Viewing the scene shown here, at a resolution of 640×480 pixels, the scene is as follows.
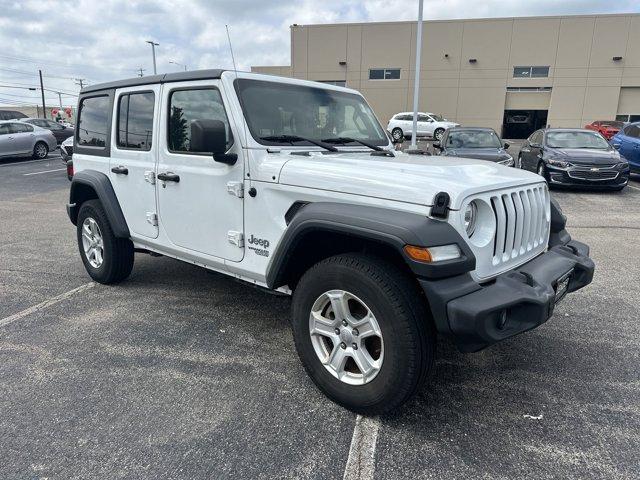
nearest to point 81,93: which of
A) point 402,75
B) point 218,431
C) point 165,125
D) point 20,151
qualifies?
point 165,125

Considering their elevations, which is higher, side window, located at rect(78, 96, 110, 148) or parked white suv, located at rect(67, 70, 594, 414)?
side window, located at rect(78, 96, 110, 148)

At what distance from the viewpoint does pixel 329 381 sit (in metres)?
2.77

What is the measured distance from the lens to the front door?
3273 mm

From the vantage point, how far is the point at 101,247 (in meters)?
4.79

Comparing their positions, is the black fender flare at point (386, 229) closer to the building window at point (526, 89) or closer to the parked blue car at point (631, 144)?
the parked blue car at point (631, 144)

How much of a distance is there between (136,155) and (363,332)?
2661 mm

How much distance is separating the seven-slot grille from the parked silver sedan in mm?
18957

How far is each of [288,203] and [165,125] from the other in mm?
1471

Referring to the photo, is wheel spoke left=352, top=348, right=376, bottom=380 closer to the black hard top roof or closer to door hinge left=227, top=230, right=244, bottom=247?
door hinge left=227, top=230, right=244, bottom=247

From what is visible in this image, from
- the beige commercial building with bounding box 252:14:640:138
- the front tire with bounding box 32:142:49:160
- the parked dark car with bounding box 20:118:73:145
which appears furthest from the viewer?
the beige commercial building with bounding box 252:14:640:138

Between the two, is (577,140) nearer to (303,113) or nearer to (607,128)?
(303,113)

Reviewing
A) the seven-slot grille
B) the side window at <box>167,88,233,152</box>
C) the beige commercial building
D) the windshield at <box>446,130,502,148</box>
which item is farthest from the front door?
the beige commercial building

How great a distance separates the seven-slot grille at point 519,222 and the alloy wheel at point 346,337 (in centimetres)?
79

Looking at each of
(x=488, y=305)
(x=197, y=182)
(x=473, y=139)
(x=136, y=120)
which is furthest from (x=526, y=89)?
(x=488, y=305)
